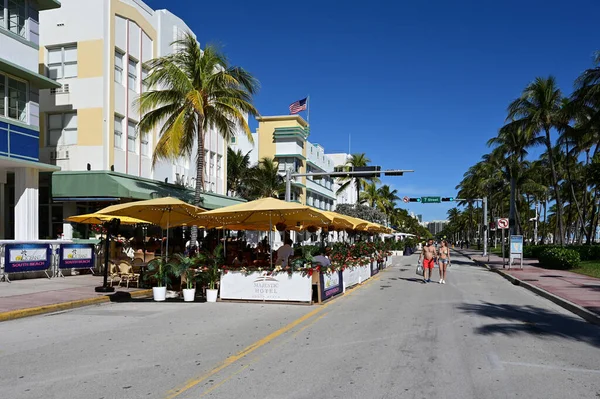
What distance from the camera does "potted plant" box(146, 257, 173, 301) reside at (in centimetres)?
1394

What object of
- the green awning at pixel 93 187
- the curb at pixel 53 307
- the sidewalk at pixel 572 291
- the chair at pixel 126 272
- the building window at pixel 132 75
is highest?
the building window at pixel 132 75

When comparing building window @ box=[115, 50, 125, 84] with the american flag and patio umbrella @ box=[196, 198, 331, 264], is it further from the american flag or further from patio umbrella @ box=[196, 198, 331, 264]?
the american flag

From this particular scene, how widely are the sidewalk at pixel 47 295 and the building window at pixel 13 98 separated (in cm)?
686

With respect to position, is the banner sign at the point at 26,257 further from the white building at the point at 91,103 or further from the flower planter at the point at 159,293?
the flower planter at the point at 159,293

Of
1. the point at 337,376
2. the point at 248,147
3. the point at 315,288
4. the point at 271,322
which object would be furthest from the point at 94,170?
the point at 248,147

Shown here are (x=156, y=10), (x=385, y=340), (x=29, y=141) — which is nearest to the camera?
(x=385, y=340)

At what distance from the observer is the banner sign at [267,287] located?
13.6 meters

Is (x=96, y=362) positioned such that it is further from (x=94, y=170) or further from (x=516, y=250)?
(x=516, y=250)

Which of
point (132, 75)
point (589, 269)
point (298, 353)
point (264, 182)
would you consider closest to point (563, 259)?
point (589, 269)

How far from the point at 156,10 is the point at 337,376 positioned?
90.5 feet

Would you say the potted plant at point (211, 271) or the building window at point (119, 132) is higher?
the building window at point (119, 132)

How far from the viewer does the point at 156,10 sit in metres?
29.3

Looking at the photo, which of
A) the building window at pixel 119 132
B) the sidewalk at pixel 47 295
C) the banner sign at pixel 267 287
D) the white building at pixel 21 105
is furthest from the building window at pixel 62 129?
the banner sign at pixel 267 287

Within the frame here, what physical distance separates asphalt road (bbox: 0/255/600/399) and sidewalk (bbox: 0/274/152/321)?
484 mm
